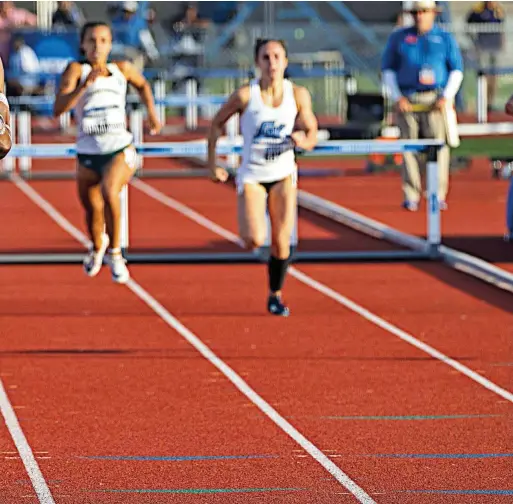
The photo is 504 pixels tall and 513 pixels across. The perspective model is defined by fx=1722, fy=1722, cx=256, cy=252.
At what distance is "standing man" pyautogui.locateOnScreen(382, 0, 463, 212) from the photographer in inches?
694

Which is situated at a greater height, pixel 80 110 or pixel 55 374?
pixel 80 110

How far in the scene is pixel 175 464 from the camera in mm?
7332

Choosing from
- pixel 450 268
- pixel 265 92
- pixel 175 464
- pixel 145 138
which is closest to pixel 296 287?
pixel 450 268

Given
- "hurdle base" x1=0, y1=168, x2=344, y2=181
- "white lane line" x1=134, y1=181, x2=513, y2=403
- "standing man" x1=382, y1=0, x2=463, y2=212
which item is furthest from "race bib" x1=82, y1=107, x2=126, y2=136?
"hurdle base" x1=0, y1=168, x2=344, y2=181

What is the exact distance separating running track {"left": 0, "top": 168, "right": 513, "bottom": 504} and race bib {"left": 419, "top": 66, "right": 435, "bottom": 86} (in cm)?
337

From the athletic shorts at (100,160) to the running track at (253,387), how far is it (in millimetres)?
1038

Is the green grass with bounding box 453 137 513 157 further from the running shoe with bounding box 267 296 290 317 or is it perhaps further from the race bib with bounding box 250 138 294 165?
the race bib with bounding box 250 138 294 165

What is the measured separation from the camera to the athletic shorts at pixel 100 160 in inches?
479

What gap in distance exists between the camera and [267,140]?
37.5 feet

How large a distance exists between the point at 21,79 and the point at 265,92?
18.3 meters

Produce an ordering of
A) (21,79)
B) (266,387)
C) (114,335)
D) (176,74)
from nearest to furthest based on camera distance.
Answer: (266,387) → (114,335) → (21,79) → (176,74)

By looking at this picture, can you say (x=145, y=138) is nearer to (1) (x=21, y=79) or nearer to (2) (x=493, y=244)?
(1) (x=21, y=79)

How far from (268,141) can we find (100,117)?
141cm

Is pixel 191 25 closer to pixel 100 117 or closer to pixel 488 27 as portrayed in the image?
pixel 488 27
